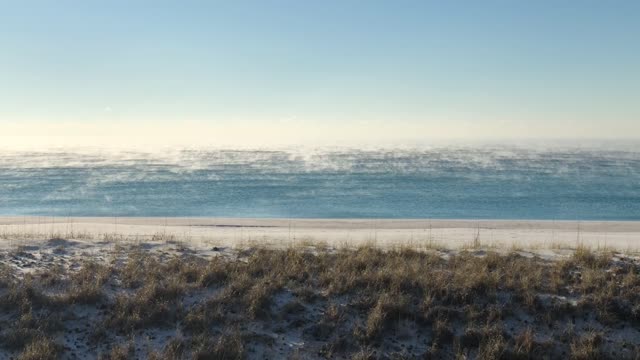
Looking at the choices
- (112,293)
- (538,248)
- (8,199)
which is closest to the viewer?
(112,293)

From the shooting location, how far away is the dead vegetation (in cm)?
884

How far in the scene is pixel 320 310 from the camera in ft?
32.9

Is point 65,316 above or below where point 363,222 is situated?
above

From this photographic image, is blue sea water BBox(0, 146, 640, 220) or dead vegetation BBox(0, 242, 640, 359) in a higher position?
dead vegetation BBox(0, 242, 640, 359)

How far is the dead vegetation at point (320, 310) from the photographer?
348 inches

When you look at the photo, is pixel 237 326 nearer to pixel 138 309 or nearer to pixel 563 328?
pixel 138 309

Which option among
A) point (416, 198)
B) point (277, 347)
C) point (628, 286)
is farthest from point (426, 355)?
point (416, 198)

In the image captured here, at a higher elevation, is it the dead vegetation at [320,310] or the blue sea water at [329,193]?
the dead vegetation at [320,310]

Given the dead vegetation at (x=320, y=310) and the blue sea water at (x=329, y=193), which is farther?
the blue sea water at (x=329, y=193)

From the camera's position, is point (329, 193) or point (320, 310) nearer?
point (320, 310)

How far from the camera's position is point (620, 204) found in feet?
167

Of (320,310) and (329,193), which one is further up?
(320,310)

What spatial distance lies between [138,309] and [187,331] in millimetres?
1071

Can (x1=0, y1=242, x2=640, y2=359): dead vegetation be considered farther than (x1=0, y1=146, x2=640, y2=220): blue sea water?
No
